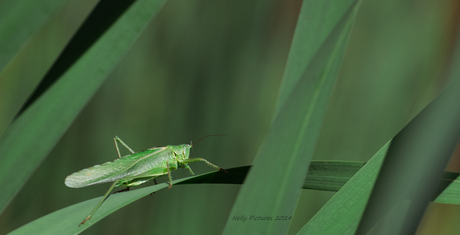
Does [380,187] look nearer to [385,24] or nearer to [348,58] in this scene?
[348,58]

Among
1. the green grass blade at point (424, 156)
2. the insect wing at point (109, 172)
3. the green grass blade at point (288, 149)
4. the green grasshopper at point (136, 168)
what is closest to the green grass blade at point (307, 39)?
the green grass blade at point (288, 149)

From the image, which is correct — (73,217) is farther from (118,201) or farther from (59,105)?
(59,105)

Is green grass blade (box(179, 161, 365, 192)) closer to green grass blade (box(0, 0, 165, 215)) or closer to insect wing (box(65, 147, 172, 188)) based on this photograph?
green grass blade (box(0, 0, 165, 215))

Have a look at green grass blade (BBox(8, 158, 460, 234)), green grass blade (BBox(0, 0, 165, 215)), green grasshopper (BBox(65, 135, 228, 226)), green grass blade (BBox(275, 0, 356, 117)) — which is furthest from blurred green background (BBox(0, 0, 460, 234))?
green grass blade (BBox(275, 0, 356, 117))

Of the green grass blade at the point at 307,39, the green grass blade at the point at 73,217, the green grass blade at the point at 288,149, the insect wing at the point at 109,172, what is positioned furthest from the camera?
the insect wing at the point at 109,172

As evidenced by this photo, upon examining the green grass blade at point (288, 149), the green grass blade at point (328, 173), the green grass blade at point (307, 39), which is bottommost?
the green grass blade at point (328, 173)

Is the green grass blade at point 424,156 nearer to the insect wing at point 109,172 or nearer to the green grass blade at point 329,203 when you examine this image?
the green grass blade at point 329,203
